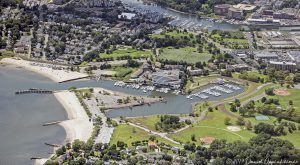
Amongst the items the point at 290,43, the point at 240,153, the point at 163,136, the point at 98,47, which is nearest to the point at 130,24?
the point at 98,47

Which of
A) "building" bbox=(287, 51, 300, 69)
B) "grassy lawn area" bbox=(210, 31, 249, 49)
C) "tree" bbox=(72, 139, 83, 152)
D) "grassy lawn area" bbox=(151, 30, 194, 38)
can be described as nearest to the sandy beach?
"grassy lawn area" bbox=(151, 30, 194, 38)

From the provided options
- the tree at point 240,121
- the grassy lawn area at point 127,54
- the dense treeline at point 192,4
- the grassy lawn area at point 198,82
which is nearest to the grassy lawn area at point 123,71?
the grassy lawn area at point 127,54

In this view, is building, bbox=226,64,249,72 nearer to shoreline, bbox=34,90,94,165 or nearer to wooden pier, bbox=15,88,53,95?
shoreline, bbox=34,90,94,165

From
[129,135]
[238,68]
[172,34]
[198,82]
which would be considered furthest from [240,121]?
[172,34]

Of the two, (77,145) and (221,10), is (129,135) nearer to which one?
(77,145)

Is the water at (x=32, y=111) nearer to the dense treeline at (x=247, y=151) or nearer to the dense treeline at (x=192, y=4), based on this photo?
the dense treeline at (x=247, y=151)
